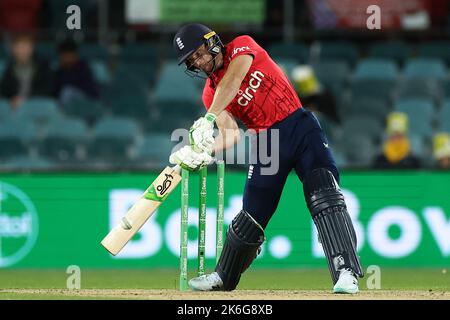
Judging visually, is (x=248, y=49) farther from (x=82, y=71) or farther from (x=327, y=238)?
(x=82, y=71)

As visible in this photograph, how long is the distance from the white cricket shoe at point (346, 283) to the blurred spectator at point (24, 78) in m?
8.66

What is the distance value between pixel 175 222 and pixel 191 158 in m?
5.44

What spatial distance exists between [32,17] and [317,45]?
3921 mm

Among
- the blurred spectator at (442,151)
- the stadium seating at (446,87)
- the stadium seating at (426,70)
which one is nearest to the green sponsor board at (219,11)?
the stadium seating at (426,70)

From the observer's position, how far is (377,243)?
46.4 feet

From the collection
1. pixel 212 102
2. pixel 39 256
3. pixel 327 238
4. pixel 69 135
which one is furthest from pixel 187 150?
pixel 69 135

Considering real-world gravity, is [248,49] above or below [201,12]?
below

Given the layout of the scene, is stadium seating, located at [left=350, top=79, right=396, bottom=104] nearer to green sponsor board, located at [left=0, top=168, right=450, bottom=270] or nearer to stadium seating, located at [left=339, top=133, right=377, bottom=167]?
stadium seating, located at [left=339, top=133, right=377, bottom=167]

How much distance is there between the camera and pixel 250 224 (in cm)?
920

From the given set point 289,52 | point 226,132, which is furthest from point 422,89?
point 226,132

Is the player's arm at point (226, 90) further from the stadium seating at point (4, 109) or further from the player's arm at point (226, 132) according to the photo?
the stadium seating at point (4, 109)

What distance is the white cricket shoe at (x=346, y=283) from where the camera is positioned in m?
8.69

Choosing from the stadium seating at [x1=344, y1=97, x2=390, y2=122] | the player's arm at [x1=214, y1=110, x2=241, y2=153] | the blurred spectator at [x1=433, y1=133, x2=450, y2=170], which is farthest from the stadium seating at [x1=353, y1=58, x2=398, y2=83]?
the player's arm at [x1=214, y1=110, x2=241, y2=153]

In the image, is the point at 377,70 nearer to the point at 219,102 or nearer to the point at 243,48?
the point at 243,48
